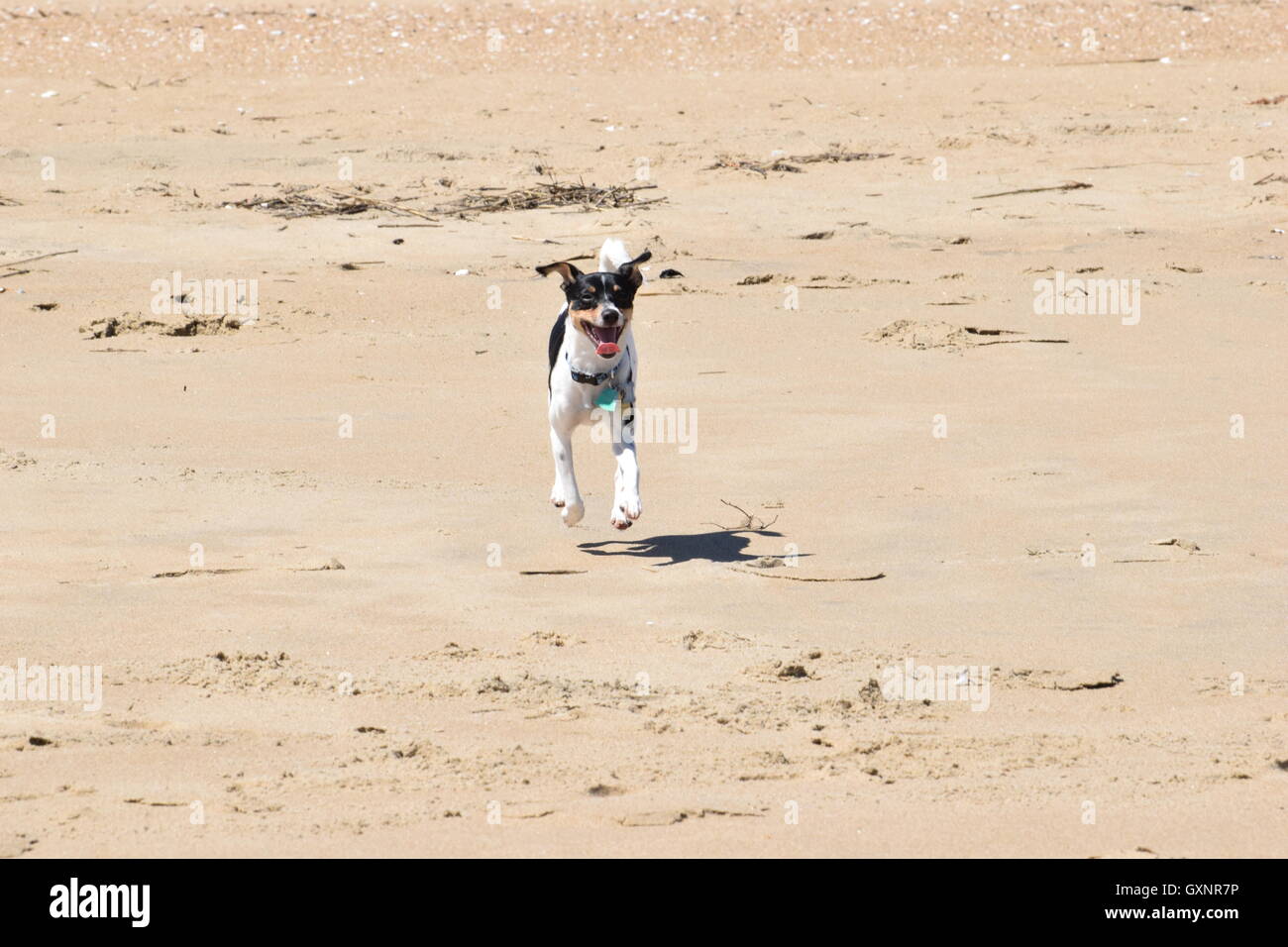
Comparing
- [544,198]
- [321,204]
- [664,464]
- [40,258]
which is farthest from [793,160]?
[664,464]

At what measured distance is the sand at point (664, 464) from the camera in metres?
5.20

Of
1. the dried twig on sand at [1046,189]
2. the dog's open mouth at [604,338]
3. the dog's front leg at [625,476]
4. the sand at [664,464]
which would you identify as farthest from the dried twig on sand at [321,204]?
the dog's open mouth at [604,338]

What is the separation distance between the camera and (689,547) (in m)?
8.20

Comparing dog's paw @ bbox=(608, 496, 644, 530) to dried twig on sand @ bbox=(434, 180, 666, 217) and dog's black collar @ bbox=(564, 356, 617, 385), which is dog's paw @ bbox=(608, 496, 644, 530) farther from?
dried twig on sand @ bbox=(434, 180, 666, 217)

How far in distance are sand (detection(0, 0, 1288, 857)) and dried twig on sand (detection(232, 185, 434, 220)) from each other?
0.13 meters

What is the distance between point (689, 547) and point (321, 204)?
30.8 ft

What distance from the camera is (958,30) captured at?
2408 cm

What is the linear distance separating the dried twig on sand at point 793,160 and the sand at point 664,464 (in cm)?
13

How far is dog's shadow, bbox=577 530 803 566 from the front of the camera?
26.2 feet

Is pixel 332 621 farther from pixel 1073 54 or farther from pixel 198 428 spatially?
pixel 1073 54

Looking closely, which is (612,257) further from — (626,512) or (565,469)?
(626,512)

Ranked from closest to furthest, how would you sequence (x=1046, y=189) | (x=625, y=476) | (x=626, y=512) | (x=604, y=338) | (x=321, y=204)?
(x=604, y=338), (x=626, y=512), (x=625, y=476), (x=321, y=204), (x=1046, y=189)

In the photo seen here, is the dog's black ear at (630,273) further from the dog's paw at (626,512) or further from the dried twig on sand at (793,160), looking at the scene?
the dried twig on sand at (793,160)

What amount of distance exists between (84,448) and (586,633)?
4.47 meters
